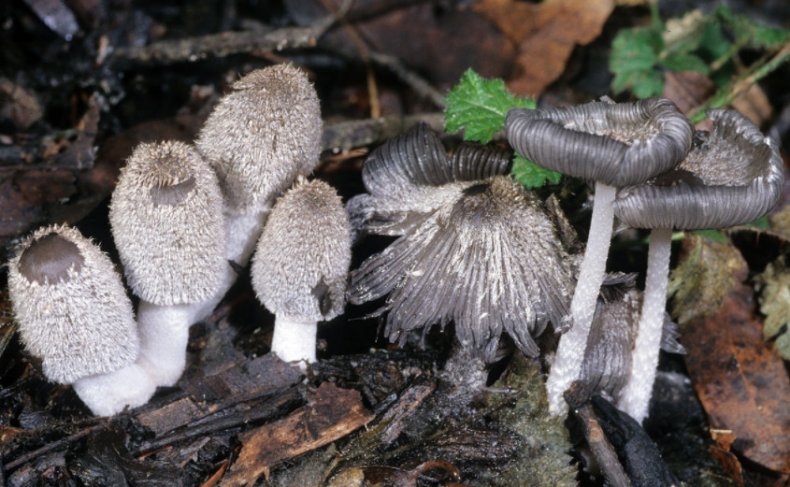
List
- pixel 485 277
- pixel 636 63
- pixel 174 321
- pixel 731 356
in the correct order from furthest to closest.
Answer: pixel 636 63 < pixel 731 356 < pixel 174 321 < pixel 485 277

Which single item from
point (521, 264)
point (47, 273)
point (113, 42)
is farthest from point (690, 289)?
point (113, 42)

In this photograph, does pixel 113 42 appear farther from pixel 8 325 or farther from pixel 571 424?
pixel 571 424

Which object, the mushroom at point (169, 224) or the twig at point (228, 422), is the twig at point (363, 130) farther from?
the twig at point (228, 422)

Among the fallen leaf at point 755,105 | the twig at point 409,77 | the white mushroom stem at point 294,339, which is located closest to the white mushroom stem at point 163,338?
the white mushroom stem at point 294,339

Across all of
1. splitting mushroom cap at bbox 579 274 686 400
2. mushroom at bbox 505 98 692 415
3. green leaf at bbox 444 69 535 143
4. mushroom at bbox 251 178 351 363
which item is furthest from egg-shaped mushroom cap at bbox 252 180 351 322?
splitting mushroom cap at bbox 579 274 686 400

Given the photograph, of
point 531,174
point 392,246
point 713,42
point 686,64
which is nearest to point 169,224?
point 392,246

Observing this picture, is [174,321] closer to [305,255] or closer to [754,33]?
[305,255]

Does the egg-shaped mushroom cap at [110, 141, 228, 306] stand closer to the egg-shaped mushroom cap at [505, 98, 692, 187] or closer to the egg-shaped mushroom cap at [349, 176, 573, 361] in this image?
the egg-shaped mushroom cap at [349, 176, 573, 361]
